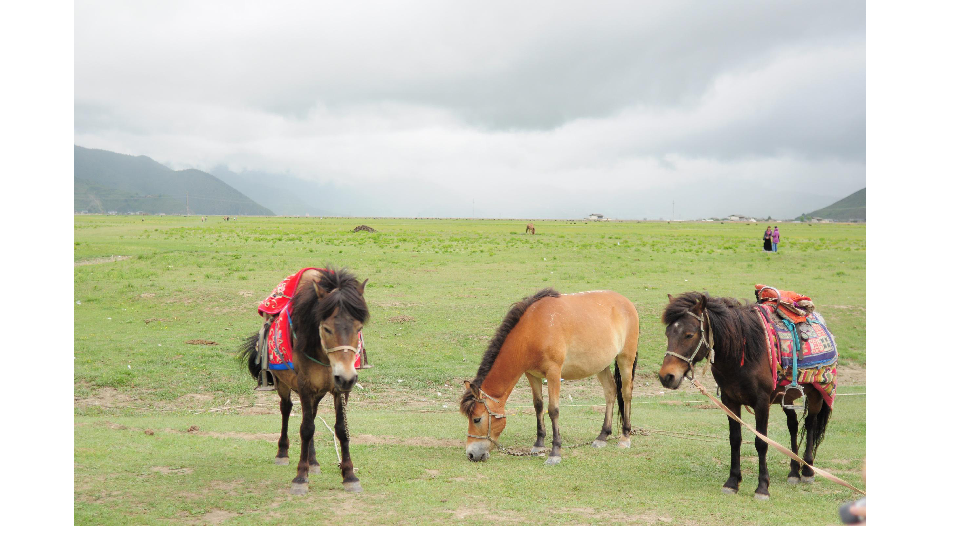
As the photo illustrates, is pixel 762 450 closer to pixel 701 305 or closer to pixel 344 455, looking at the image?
pixel 701 305

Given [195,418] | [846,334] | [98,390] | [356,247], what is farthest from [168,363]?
[356,247]

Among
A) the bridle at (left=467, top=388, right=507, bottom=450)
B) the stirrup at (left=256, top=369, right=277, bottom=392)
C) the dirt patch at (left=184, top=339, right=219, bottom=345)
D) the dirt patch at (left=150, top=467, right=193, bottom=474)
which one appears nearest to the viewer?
the dirt patch at (left=150, top=467, right=193, bottom=474)

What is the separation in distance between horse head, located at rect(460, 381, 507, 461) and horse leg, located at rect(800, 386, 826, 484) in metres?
3.96

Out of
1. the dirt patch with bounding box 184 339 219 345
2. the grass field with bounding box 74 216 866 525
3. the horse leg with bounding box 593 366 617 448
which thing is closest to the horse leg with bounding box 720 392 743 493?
the grass field with bounding box 74 216 866 525

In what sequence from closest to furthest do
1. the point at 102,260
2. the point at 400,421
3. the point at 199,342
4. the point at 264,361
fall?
the point at 264,361
the point at 400,421
the point at 199,342
the point at 102,260

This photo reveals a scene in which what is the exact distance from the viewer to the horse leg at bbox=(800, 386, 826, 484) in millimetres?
7914

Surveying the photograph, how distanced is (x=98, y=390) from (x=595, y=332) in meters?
10.1

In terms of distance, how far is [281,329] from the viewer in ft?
23.4

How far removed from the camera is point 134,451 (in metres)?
7.94

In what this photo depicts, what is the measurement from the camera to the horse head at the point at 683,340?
6.88m

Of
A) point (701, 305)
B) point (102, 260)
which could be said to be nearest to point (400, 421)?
point (701, 305)

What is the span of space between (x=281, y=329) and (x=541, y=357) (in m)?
3.63

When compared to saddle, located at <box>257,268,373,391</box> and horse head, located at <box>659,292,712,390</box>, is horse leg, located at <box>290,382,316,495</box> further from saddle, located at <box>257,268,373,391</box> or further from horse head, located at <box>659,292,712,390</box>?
horse head, located at <box>659,292,712,390</box>

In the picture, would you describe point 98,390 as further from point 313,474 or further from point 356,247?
point 356,247
